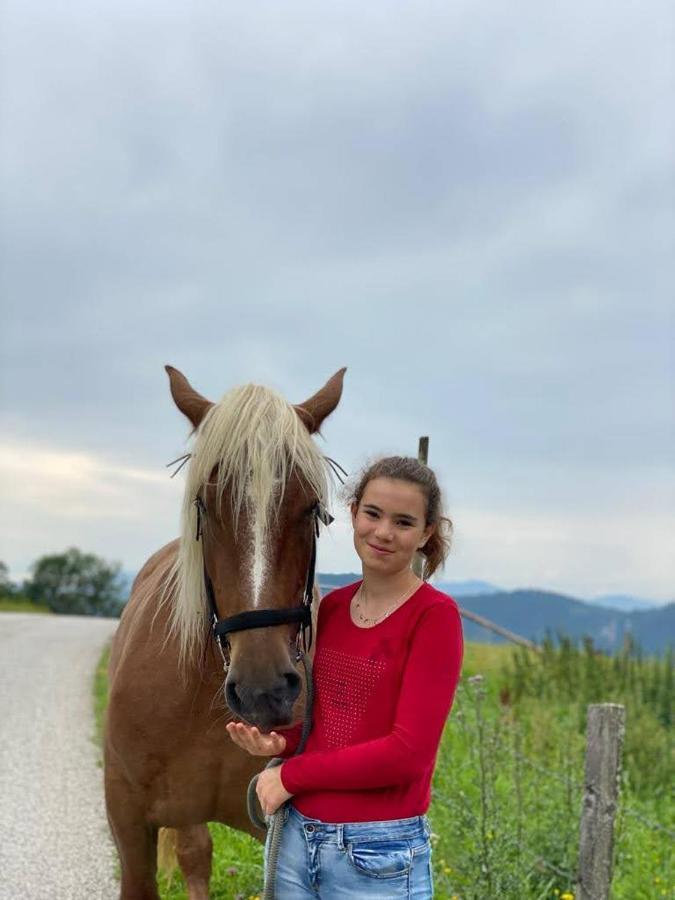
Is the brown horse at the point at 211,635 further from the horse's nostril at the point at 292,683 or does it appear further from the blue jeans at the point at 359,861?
the blue jeans at the point at 359,861

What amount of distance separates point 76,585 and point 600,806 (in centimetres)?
4884

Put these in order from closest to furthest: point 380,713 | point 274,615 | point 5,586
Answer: point 380,713 → point 274,615 → point 5,586

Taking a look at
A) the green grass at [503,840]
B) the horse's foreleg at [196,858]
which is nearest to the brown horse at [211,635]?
the horse's foreleg at [196,858]

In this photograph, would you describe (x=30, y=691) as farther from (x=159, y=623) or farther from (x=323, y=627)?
(x=323, y=627)

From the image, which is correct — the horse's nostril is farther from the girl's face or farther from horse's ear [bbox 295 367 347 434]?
horse's ear [bbox 295 367 347 434]

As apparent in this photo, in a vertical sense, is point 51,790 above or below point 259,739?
below

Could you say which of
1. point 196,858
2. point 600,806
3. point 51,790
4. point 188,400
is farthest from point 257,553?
point 51,790

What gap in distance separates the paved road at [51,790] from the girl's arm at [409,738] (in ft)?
11.2

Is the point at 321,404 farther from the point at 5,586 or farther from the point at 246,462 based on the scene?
the point at 5,586

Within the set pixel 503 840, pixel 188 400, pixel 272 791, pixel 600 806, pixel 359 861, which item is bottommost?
pixel 503 840

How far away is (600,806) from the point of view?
3.98m

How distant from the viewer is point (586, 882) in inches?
157

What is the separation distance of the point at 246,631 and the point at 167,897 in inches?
128

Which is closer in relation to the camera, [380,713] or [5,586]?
[380,713]
